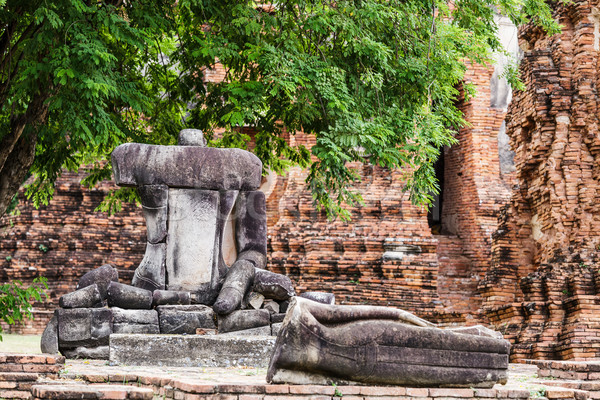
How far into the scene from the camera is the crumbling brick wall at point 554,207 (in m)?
11.9

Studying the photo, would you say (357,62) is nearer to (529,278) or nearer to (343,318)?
(529,278)

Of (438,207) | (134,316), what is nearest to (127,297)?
(134,316)

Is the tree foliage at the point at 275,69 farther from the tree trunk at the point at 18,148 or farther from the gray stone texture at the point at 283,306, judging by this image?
the gray stone texture at the point at 283,306

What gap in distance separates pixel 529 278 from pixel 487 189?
5070 mm

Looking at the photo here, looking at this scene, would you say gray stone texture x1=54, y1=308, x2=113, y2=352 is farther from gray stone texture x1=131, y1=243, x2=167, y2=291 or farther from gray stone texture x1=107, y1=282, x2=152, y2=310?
gray stone texture x1=131, y1=243, x2=167, y2=291

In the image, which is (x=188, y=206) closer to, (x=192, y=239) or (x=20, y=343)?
(x=192, y=239)

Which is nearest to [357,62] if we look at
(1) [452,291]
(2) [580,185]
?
(2) [580,185]

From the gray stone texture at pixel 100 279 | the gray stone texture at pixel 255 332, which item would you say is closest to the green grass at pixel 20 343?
the gray stone texture at pixel 100 279

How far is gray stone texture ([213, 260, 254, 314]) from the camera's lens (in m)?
7.38

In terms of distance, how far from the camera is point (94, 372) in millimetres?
5930

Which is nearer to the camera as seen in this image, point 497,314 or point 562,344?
point 562,344

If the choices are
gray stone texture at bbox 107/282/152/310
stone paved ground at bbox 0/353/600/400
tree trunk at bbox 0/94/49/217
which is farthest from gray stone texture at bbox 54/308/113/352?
tree trunk at bbox 0/94/49/217

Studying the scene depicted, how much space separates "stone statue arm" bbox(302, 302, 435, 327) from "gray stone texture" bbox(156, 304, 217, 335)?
224cm

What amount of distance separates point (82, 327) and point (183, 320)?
81 centimetres
